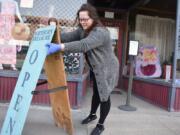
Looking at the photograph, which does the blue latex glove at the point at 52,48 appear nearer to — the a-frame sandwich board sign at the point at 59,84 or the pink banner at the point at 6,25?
the a-frame sandwich board sign at the point at 59,84

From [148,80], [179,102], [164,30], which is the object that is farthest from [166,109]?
[164,30]

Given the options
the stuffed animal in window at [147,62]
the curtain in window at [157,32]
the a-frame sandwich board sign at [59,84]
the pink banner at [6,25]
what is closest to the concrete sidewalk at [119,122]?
the a-frame sandwich board sign at [59,84]

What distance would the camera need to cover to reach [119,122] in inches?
234

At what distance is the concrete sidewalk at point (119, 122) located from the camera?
525cm

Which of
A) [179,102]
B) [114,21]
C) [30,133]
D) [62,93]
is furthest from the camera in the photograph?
[114,21]

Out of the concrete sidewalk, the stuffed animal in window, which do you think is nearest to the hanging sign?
the concrete sidewalk

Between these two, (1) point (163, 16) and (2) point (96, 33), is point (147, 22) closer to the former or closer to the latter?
(1) point (163, 16)

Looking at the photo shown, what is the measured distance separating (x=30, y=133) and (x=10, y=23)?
7.95 ft

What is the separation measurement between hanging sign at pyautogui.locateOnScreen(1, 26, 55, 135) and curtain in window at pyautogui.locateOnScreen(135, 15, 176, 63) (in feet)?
18.8

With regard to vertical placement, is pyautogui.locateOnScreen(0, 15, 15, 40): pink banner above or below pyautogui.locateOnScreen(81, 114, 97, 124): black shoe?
above

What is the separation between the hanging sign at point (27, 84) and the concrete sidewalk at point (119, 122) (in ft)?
2.62

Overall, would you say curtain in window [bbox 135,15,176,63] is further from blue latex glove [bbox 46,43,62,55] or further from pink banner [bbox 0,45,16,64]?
blue latex glove [bbox 46,43,62,55]

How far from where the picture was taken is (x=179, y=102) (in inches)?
281

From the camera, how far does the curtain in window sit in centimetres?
976
